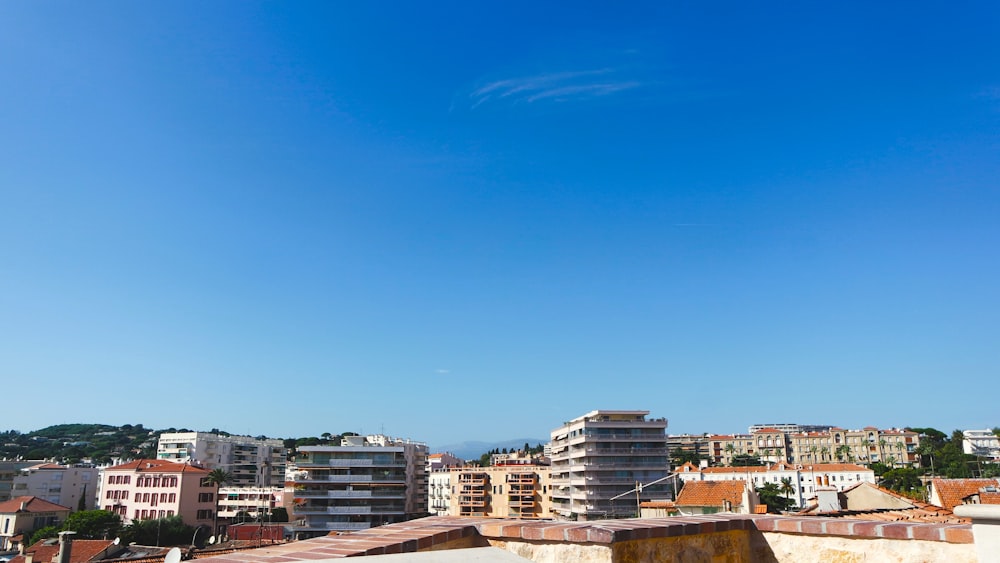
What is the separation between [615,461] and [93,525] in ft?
187

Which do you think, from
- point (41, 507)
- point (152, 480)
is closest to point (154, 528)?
point (152, 480)

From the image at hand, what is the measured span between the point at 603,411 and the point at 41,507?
68.5 metres

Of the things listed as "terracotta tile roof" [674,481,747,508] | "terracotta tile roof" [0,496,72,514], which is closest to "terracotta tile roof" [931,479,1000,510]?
"terracotta tile roof" [674,481,747,508]

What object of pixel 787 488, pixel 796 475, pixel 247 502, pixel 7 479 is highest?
pixel 7 479

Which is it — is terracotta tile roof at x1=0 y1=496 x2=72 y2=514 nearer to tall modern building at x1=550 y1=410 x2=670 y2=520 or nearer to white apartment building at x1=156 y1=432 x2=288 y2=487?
white apartment building at x1=156 y1=432 x2=288 y2=487

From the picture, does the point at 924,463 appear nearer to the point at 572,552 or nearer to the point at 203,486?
the point at 203,486

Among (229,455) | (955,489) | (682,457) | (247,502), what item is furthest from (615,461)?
(682,457)

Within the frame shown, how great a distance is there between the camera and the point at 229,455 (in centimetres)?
12231

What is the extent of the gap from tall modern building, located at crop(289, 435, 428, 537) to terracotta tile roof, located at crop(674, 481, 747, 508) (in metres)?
36.1

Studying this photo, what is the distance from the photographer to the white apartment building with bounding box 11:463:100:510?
89.1m

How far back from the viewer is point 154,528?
2724 inches

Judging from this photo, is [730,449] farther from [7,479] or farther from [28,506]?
[7,479]

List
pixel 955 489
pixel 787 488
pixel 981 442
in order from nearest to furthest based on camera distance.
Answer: pixel 955 489
pixel 787 488
pixel 981 442

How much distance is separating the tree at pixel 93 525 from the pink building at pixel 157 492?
7.83 metres
